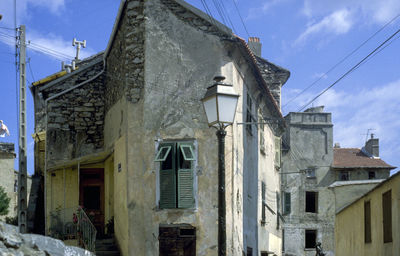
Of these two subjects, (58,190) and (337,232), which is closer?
(58,190)

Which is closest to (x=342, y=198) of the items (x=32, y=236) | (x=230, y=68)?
(x=230, y=68)

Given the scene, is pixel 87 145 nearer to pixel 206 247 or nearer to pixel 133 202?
pixel 133 202

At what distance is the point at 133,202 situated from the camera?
16.0 metres

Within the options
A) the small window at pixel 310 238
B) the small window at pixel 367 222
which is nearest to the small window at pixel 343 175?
the small window at pixel 310 238

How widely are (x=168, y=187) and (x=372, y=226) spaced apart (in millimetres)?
5189

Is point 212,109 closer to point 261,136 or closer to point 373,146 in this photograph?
point 261,136

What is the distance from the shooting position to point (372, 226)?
14914 millimetres

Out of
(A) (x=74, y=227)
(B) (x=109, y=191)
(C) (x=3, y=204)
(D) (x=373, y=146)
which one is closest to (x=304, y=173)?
(D) (x=373, y=146)

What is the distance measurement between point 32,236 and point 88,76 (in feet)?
36.9

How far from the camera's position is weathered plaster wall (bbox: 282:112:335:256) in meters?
45.8

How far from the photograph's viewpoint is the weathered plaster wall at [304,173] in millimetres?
45844

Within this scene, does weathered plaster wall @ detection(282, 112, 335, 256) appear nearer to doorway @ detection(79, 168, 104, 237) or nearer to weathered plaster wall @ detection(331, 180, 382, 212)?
weathered plaster wall @ detection(331, 180, 382, 212)

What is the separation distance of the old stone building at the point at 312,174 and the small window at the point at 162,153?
30.9 m

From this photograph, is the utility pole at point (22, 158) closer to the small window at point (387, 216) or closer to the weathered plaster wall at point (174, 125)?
the weathered plaster wall at point (174, 125)
